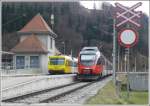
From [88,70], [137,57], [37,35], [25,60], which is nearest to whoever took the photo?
[137,57]

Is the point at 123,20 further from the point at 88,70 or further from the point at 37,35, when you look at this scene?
the point at 88,70

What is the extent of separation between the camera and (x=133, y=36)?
14016 mm

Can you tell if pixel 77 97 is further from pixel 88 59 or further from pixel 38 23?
pixel 88 59

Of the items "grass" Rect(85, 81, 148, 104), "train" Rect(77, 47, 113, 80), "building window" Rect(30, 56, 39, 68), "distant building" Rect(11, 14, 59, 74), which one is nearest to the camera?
"grass" Rect(85, 81, 148, 104)

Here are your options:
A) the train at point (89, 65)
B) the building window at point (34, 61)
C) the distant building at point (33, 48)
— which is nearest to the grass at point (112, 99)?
the distant building at point (33, 48)

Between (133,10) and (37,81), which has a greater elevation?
(133,10)

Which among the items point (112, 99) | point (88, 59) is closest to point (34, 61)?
point (112, 99)

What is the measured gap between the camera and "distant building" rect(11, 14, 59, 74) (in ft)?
77.3

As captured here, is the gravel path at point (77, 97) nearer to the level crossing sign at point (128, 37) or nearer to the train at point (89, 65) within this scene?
the level crossing sign at point (128, 37)

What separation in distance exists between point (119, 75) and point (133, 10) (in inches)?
757

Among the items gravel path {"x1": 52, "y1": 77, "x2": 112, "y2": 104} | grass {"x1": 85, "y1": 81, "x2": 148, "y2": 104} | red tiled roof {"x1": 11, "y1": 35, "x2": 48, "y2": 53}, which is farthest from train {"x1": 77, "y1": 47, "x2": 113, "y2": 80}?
grass {"x1": 85, "y1": 81, "x2": 148, "y2": 104}

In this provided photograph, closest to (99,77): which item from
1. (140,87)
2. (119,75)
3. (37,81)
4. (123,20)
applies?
(119,75)

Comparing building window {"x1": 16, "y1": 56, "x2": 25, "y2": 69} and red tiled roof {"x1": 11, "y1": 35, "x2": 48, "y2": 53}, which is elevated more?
red tiled roof {"x1": 11, "y1": 35, "x2": 48, "y2": 53}

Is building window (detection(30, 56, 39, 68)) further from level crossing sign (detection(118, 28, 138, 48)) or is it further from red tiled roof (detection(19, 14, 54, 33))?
level crossing sign (detection(118, 28, 138, 48))
